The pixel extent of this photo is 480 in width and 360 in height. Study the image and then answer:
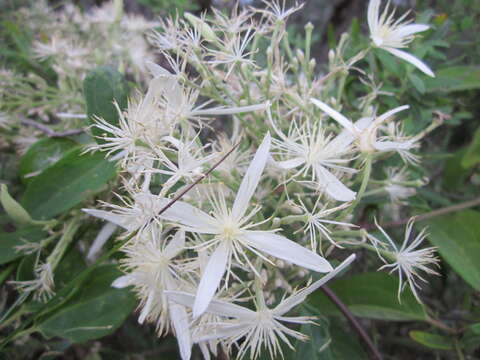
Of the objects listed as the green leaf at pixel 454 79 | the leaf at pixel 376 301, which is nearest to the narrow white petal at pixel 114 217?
the leaf at pixel 376 301

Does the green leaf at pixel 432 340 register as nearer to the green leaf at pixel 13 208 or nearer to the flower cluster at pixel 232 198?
the flower cluster at pixel 232 198

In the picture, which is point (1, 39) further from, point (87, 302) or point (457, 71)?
point (457, 71)

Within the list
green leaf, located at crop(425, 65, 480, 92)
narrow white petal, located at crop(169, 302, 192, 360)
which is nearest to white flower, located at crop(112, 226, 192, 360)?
narrow white petal, located at crop(169, 302, 192, 360)

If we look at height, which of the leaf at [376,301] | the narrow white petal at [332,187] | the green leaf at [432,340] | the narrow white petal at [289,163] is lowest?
the green leaf at [432,340]

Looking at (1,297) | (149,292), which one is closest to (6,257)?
(1,297)

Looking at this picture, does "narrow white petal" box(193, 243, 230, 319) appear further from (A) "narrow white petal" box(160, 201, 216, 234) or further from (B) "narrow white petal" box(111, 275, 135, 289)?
(B) "narrow white petal" box(111, 275, 135, 289)

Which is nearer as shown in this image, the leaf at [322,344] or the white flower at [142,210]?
the white flower at [142,210]

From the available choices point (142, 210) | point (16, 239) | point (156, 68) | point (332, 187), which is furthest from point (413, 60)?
point (16, 239)
